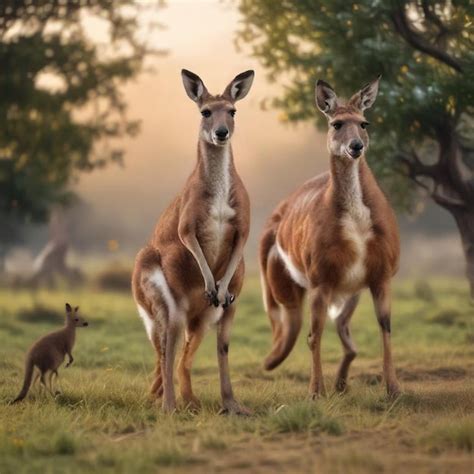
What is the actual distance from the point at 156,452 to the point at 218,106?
11.5 feet

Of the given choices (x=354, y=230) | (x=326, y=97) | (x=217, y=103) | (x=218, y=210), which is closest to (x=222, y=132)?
(x=217, y=103)

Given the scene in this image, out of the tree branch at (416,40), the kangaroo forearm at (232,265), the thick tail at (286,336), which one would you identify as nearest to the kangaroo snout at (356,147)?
the kangaroo forearm at (232,265)

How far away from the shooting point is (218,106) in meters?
8.62

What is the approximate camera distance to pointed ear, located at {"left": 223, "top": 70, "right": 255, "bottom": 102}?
8.82m

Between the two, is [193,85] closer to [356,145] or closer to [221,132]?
[221,132]

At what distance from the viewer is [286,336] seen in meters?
11.0

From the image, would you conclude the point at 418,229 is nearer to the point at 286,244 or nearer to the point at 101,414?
the point at 286,244

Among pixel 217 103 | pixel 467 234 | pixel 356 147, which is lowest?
pixel 467 234

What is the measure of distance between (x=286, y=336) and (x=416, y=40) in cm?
569

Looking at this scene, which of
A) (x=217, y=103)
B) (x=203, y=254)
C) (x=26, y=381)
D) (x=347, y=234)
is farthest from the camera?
(x=347, y=234)

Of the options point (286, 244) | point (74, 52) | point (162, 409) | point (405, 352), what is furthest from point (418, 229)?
point (162, 409)

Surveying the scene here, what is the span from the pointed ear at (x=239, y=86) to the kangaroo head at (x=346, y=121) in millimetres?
873

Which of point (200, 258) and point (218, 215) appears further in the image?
point (218, 215)

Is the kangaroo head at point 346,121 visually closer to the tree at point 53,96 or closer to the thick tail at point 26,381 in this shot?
the thick tail at point 26,381
